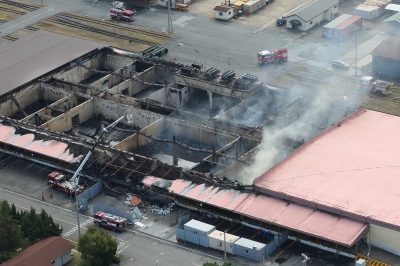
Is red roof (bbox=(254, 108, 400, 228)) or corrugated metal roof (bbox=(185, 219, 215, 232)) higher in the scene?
red roof (bbox=(254, 108, 400, 228))

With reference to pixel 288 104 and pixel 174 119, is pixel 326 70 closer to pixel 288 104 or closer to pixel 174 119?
pixel 288 104

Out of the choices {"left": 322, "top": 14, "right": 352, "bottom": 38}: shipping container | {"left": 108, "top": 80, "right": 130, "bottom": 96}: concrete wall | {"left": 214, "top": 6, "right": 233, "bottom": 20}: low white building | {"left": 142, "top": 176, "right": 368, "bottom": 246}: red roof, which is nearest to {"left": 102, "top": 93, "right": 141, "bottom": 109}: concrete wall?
{"left": 108, "top": 80, "right": 130, "bottom": 96}: concrete wall

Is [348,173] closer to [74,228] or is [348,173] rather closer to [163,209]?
[163,209]

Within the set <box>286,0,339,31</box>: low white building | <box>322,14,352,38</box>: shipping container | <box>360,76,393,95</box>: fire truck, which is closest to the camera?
<box>360,76,393,95</box>: fire truck

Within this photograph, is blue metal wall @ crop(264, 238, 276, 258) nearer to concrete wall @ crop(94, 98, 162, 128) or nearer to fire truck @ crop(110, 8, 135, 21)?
concrete wall @ crop(94, 98, 162, 128)

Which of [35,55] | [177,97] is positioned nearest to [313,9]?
[177,97]

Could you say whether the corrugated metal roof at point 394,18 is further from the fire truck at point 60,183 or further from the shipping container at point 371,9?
the fire truck at point 60,183
